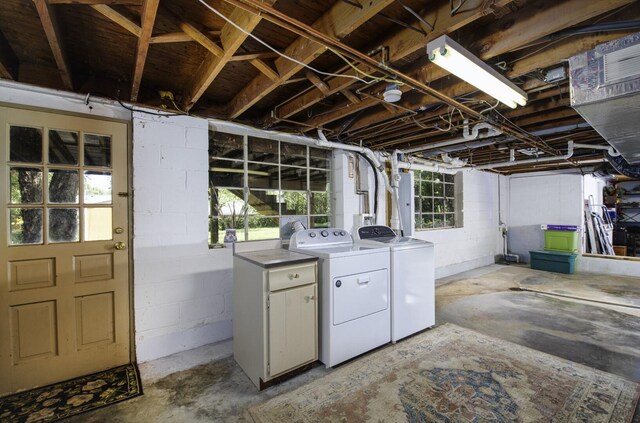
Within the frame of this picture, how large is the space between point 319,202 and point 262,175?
888 mm

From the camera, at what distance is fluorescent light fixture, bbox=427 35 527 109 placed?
1518 mm

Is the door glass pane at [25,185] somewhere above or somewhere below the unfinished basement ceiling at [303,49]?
below

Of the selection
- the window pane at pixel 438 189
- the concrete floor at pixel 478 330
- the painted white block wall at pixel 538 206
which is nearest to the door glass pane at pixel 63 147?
the concrete floor at pixel 478 330

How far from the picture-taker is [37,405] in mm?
1918

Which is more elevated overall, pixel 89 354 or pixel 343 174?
pixel 343 174

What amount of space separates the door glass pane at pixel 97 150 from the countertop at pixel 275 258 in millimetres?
1362

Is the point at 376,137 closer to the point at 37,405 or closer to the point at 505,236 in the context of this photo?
the point at 37,405

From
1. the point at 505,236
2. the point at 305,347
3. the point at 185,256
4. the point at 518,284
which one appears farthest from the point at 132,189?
the point at 505,236

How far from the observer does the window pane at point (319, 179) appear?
12.3 ft

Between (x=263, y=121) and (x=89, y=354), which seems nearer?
(x=89, y=354)

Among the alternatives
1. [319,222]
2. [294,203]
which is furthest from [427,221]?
[294,203]

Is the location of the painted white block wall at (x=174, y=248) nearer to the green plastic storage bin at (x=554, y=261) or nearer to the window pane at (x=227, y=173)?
the window pane at (x=227, y=173)

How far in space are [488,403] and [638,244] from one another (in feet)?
29.5

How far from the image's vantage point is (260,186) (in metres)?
3.27
